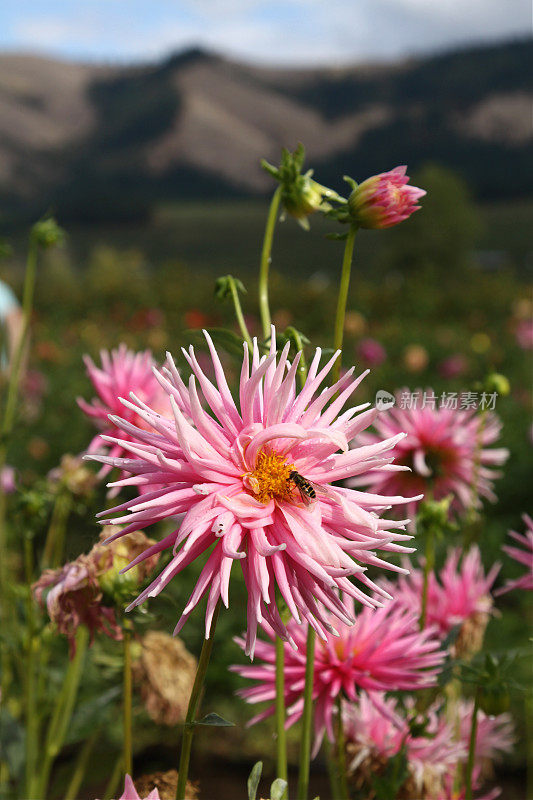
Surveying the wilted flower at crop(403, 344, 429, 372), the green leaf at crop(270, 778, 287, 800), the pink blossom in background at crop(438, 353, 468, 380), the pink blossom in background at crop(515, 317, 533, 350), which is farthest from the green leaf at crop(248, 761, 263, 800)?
the pink blossom in background at crop(515, 317, 533, 350)

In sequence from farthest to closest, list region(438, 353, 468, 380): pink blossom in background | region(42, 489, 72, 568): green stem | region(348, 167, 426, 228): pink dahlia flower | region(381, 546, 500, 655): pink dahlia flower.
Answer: region(438, 353, 468, 380): pink blossom in background < region(42, 489, 72, 568): green stem < region(381, 546, 500, 655): pink dahlia flower < region(348, 167, 426, 228): pink dahlia flower

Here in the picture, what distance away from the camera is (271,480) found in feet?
1.05

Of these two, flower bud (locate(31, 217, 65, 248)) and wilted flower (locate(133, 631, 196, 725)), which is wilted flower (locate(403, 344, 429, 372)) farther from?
wilted flower (locate(133, 631, 196, 725))

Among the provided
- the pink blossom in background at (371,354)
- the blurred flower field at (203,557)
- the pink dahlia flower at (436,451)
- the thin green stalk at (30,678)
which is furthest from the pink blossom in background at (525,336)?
the thin green stalk at (30,678)

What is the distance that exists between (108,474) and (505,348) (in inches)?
135

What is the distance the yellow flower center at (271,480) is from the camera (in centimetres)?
31

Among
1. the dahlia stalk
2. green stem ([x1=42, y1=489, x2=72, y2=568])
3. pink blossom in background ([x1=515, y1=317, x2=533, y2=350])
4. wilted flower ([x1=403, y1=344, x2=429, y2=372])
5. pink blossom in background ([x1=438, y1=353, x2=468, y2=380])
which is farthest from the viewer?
pink blossom in background ([x1=515, y1=317, x2=533, y2=350])

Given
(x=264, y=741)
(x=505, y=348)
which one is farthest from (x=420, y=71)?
(x=264, y=741)

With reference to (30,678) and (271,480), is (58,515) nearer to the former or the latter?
(30,678)

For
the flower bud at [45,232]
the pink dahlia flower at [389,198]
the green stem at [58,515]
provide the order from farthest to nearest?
the flower bud at [45,232], the green stem at [58,515], the pink dahlia flower at [389,198]

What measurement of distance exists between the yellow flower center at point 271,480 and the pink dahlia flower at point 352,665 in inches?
7.1

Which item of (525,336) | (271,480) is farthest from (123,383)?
(525,336)

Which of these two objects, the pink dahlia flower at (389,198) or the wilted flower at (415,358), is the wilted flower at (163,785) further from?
the wilted flower at (415,358)

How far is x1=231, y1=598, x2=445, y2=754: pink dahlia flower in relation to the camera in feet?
1.52
